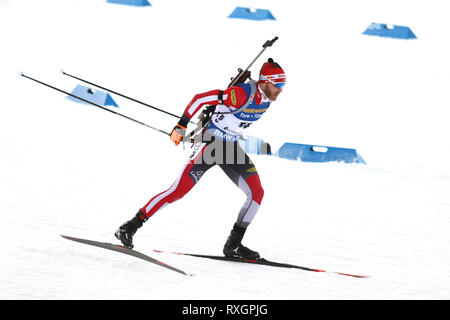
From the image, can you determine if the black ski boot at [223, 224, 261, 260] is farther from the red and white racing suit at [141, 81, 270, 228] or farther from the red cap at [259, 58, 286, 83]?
the red cap at [259, 58, 286, 83]

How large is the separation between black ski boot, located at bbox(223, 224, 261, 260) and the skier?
0.65 ft

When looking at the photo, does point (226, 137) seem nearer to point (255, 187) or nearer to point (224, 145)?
point (224, 145)

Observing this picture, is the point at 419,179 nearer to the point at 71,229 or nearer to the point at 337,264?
the point at 337,264

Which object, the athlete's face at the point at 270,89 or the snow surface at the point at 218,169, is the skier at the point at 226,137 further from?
the snow surface at the point at 218,169

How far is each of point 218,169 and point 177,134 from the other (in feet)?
14.9

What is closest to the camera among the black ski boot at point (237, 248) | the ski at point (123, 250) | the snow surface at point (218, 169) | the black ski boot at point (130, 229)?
the ski at point (123, 250)

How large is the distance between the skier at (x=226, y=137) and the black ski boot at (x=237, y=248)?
20 cm

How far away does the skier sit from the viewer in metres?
5.96

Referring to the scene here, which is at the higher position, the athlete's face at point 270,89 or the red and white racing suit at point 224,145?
the athlete's face at point 270,89

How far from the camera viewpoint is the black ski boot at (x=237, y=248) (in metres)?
6.39

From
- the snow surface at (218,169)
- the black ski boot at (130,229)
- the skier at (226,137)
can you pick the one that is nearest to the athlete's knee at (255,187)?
the skier at (226,137)

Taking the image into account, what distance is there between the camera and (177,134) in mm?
5887

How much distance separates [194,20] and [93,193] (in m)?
9.12

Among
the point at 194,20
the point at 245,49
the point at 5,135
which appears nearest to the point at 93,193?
the point at 5,135
